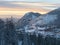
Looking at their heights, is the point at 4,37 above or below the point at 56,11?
above

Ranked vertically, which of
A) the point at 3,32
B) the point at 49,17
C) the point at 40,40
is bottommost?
the point at 49,17

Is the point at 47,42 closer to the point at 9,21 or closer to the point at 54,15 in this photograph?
the point at 9,21

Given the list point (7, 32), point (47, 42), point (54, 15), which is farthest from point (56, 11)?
point (7, 32)

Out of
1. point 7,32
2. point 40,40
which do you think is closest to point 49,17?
point 40,40

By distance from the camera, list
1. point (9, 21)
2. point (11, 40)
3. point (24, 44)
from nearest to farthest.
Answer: point (11, 40) → point (24, 44) → point (9, 21)

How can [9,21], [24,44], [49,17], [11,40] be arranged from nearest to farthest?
[11,40]
[24,44]
[9,21]
[49,17]

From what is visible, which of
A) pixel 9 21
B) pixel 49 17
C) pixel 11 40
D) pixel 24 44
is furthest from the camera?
pixel 49 17

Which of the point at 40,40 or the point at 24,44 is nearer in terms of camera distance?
the point at 24,44

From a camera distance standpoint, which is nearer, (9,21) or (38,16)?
(9,21)

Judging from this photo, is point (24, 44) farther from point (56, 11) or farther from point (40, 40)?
point (56, 11)
